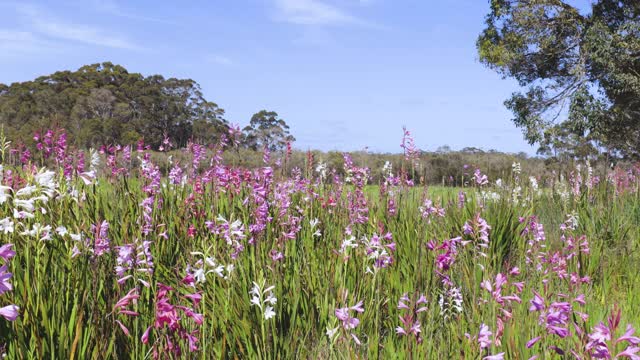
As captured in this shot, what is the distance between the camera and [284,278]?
3779 millimetres

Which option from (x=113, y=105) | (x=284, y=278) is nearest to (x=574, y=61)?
(x=284, y=278)

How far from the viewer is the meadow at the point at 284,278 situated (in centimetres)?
249

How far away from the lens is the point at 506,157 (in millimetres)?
28250

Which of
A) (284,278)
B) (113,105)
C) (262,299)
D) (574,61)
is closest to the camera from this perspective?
(262,299)

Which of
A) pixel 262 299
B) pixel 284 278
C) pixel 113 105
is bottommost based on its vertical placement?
pixel 284 278

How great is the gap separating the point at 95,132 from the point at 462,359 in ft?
176

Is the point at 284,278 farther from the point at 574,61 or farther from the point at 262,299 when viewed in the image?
the point at 574,61

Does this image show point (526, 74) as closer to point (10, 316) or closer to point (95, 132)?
point (10, 316)

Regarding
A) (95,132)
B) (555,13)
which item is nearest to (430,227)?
(555,13)

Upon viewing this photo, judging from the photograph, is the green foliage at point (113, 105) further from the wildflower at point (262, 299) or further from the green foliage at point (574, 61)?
the wildflower at point (262, 299)

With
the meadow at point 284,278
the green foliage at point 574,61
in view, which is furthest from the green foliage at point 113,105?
the meadow at point 284,278

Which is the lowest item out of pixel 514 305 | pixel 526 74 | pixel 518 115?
pixel 514 305

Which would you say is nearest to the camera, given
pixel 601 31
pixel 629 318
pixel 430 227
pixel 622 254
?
pixel 629 318

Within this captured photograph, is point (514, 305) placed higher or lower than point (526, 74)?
lower
